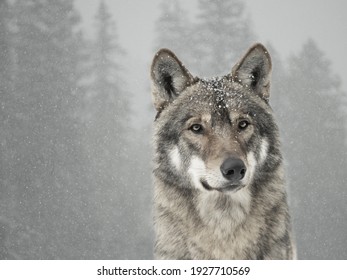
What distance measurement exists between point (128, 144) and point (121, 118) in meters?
1.70

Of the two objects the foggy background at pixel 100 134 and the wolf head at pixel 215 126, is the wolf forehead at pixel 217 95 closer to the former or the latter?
the wolf head at pixel 215 126

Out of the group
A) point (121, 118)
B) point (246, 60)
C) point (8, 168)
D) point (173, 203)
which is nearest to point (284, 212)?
point (173, 203)

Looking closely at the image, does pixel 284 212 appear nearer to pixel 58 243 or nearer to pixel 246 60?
pixel 246 60

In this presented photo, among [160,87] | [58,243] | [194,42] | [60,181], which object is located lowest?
[58,243]

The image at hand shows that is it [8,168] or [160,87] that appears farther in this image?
[8,168]

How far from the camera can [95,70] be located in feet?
110

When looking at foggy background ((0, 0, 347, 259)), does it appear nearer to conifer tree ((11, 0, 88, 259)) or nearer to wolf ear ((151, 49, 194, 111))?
conifer tree ((11, 0, 88, 259))

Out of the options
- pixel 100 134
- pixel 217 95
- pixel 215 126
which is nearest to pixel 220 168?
pixel 215 126

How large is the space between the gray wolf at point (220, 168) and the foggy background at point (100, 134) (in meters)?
23.0

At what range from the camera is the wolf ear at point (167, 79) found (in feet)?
17.2

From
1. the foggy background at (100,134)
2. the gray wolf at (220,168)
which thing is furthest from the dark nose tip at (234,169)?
the foggy background at (100,134)

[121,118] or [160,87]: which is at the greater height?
[160,87]

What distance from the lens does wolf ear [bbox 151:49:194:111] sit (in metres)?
5.24

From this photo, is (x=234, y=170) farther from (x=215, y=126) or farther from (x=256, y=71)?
(x=256, y=71)
